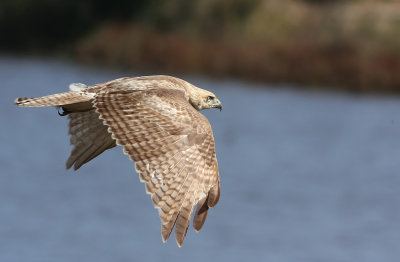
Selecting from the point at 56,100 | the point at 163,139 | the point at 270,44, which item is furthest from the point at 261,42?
the point at 163,139

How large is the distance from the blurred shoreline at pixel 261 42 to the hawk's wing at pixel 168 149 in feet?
69.0

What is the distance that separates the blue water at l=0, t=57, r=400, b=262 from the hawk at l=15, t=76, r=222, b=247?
6.52 meters

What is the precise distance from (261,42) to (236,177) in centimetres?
1308

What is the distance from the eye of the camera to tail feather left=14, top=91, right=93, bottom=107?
6840 mm

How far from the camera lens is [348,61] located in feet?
95.3

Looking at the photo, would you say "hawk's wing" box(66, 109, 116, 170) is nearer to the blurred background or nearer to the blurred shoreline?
the blurred background

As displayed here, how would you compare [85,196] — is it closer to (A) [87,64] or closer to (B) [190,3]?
(A) [87,64]

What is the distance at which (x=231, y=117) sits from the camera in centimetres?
2512

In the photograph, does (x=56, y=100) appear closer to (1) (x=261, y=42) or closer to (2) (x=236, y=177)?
(2) (x=236, y=177)

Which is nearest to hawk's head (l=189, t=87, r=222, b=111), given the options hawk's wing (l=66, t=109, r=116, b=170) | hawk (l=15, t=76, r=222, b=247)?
hawk (l=15, t=76, r=222, b=247)

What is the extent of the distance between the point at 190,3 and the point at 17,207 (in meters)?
20.1

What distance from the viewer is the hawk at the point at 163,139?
6.21 metres

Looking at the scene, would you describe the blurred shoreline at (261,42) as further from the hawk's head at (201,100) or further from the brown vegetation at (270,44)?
the hawk's head at (201,100)

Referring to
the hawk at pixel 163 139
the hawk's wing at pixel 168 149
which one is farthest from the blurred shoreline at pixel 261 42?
the hawk's wing at pixel 168 149
